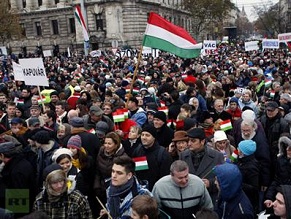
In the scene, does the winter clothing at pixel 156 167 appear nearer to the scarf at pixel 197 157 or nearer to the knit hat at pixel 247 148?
the scarf at pixel 197 157

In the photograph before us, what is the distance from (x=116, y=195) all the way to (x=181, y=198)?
0.69m

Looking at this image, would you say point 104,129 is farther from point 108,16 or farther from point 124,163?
point 108,16

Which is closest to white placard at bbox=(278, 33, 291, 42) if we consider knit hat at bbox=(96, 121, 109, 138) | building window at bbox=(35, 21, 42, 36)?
knit hat at bbox=(96, 121, 109, 138)

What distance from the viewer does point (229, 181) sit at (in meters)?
3.83

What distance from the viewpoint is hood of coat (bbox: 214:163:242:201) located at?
12.6ft

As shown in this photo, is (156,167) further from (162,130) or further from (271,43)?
(271,43)

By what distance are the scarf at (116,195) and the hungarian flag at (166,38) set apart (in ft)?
16.3

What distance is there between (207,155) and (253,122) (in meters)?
1.38

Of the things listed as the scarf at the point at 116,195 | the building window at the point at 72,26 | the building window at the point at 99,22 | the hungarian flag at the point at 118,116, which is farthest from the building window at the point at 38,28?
the scarf at the point at 116,195

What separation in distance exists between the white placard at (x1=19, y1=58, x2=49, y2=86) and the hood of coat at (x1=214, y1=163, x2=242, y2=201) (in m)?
5.98

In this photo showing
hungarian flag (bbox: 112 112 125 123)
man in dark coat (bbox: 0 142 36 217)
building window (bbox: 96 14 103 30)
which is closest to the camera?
man in dark coat (bbox: 0 142 36 217)

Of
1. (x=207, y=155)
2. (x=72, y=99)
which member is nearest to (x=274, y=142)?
(x=207, y=155)

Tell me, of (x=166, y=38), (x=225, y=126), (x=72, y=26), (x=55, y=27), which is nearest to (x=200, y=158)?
(x=225, y=126)

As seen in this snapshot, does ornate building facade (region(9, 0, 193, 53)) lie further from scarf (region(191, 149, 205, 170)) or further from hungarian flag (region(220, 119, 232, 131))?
scarf (region(191, 149, 205, 170))
